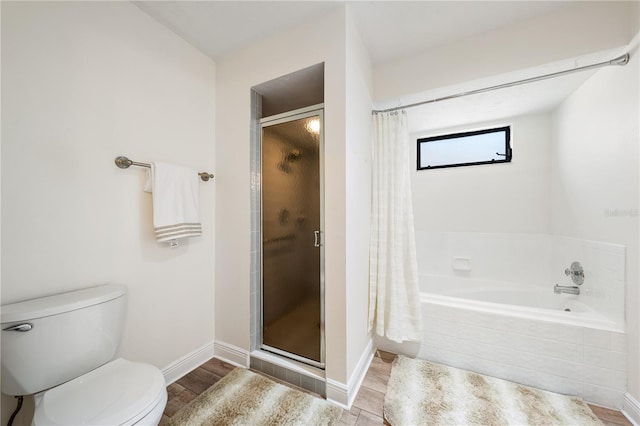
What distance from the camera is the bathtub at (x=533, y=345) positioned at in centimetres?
133

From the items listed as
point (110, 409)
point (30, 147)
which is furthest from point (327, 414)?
point (30, 147)

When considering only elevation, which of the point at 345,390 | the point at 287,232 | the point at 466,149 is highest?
the point at 466,149

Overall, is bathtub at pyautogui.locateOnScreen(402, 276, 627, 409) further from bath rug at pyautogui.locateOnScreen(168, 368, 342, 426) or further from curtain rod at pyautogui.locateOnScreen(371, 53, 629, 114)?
curtain rod at pyautogui.locateOnScreen(371, 53, 629, 114)

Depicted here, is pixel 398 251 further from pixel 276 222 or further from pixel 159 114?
pixel 159 114

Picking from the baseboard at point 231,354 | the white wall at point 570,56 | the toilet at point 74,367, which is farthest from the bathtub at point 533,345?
the toilet at point 74,367

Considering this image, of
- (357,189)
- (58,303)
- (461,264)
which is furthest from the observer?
(461,264)

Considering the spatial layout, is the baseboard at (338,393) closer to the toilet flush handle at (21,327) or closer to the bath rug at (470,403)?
the bath rug at (470,403)

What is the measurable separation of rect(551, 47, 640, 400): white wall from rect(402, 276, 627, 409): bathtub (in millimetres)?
99

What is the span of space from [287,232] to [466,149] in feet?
7.60

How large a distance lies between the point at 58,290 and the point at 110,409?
65 centimetres

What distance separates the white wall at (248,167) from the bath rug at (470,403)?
0.42 meters

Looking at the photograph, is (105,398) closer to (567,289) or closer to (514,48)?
(514,48)

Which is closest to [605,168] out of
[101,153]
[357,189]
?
[357,189]

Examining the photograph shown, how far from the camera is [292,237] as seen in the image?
169cm
